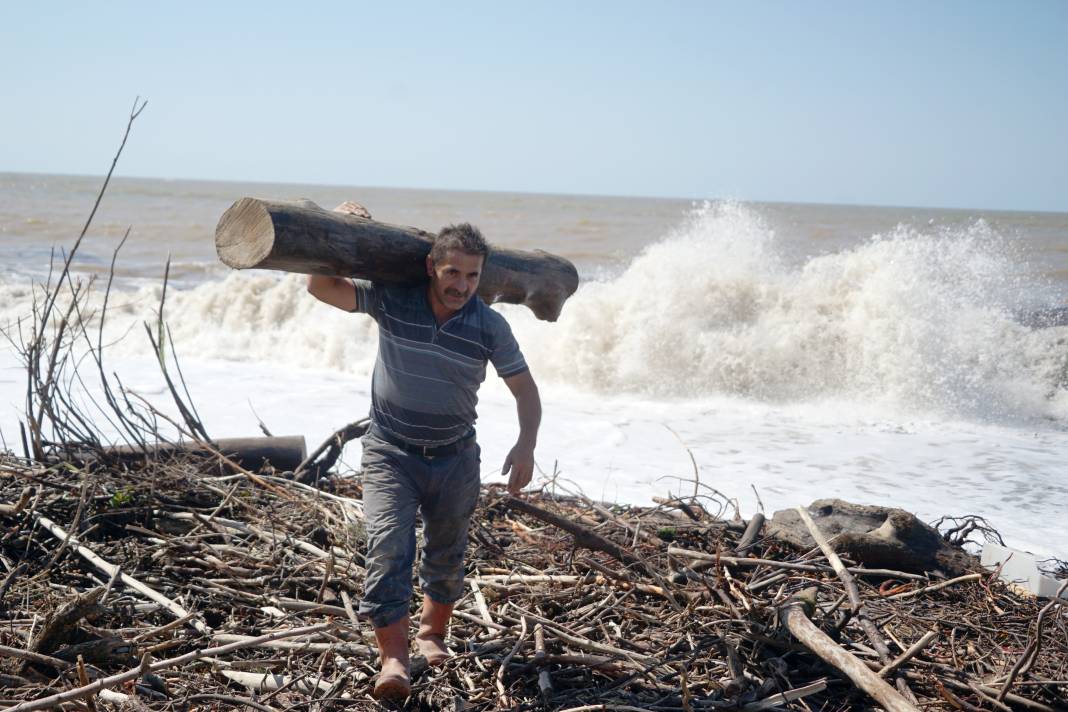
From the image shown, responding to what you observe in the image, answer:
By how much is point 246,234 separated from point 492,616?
66.9 inches

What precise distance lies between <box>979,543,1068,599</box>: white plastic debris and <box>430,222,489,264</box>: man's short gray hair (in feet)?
9.64

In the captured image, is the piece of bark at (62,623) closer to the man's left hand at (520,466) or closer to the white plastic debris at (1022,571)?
the man's left hand at (520,466)

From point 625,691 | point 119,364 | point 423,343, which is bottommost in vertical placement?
point 119,364

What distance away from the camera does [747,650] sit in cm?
326

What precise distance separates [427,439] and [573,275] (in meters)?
1.24

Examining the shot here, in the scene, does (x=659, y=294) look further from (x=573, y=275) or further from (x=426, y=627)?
(x=426, y=627)

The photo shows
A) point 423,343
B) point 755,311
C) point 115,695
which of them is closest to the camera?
point 115,695

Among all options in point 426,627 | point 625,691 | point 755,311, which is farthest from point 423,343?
point 755,311

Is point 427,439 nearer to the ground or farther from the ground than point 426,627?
farther from the ground

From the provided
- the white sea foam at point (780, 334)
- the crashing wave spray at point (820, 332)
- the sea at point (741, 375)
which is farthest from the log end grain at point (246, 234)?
the crashing wave spray at point (820, 332)

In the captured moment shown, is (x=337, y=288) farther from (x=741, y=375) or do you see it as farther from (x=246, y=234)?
(x=741, y=375)

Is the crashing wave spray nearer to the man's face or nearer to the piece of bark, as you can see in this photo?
the man's face

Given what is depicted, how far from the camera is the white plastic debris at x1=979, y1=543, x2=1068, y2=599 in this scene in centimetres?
414

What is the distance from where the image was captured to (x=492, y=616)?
3447mm
